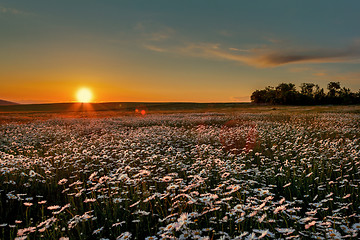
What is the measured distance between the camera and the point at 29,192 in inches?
230

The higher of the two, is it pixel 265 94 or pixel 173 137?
pixel 265 94

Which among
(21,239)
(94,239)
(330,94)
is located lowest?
(94,239)

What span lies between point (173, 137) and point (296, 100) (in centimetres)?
10747

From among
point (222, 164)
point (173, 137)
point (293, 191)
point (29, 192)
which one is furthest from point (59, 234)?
point (173, 137)

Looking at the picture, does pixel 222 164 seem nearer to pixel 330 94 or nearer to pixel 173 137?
pixel 173 137

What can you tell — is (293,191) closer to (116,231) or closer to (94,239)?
(116,231)

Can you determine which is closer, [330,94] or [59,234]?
[59,234]

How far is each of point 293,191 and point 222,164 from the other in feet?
6.28

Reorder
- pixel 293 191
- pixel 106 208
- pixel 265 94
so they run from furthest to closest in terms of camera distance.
Result: pixel 265 94 → pixel 293 191 → pixel 106 208

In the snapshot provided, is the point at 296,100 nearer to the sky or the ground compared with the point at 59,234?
nearer to the sky

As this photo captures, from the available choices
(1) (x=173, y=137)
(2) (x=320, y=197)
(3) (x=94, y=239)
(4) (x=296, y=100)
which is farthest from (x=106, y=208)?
(4) (x=296, y=100)

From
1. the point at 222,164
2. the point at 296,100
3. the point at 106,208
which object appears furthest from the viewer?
the point at 296,100

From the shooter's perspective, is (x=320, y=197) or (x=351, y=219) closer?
(x=351, y=219)

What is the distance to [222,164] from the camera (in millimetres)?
6328
